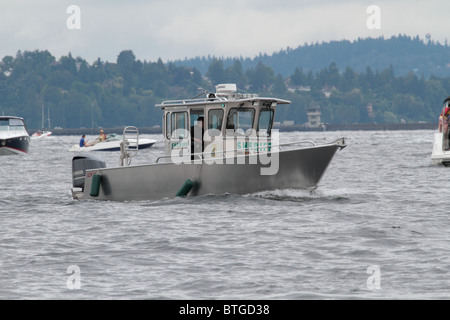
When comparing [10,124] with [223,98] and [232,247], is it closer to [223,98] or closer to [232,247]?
[223,98]

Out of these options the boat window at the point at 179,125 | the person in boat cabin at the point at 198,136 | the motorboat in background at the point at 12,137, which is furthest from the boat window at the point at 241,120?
the motorboat in background at the point at 12,137

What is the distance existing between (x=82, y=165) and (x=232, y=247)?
35.4 feet

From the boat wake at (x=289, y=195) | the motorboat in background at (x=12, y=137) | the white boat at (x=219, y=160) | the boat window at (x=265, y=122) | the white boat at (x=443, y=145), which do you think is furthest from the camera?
the motorboat in background at (x=12, y=137)

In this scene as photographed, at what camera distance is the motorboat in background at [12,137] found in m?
66.4

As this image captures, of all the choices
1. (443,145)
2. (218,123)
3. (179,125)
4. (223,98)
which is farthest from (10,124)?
(218,123)

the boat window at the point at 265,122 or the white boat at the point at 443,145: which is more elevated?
the boat window at the point at 265,122

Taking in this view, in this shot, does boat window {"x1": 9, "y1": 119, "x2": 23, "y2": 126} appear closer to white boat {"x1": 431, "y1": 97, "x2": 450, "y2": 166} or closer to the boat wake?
white boat {"x1": 431, "y1": 97, "x2": 450, "y2": 166}

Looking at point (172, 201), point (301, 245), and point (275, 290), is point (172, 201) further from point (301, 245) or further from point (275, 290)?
point (275, 290)

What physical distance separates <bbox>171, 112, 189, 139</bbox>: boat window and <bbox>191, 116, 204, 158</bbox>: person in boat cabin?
0.25 metres

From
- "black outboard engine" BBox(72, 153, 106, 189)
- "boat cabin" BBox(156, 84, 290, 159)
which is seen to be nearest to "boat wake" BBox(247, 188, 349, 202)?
"boat cabin" BBox(156, 84, 290, 159)

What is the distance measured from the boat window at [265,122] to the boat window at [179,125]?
2269 millimetres

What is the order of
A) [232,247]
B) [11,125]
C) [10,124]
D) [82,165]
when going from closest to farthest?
1. [232,247]
2. [82,165]
3. [10,124]
4. [11,125]

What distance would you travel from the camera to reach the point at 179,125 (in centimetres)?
2316

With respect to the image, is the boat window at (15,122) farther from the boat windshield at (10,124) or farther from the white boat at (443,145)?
the white boat at (443,145)
